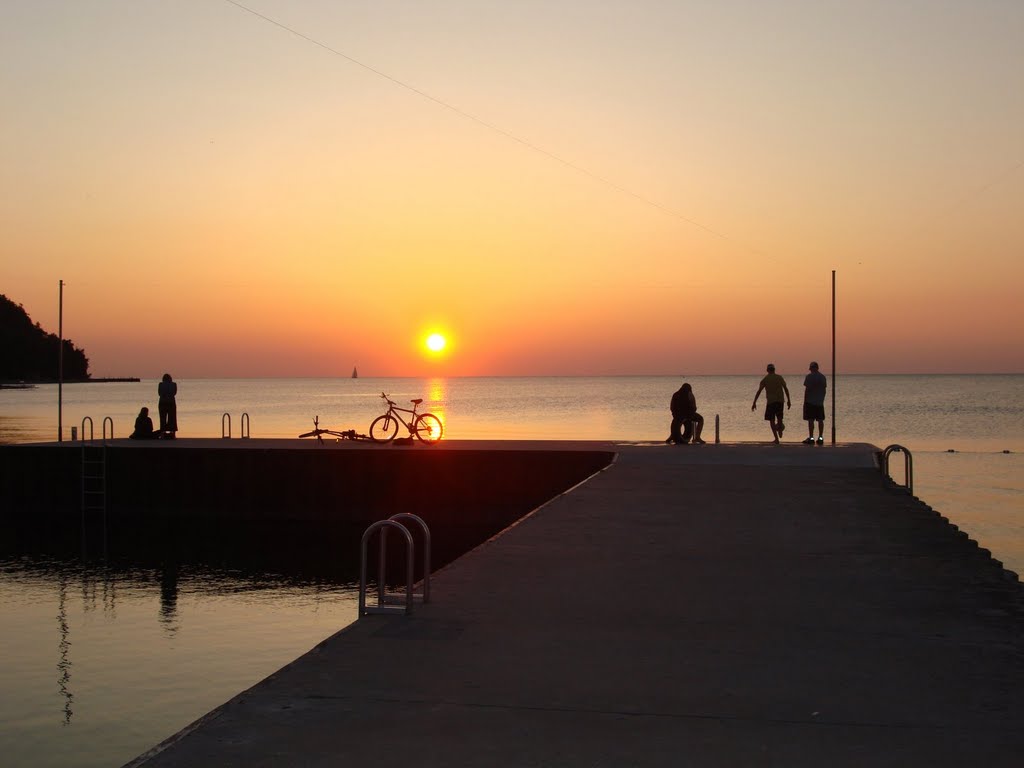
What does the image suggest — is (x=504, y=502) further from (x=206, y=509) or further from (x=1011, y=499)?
(x=1011, y=499)

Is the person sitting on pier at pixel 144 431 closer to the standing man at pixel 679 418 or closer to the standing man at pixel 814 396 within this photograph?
the standing man at pixel 679 418

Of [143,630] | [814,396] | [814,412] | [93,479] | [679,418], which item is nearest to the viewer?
[143,630]

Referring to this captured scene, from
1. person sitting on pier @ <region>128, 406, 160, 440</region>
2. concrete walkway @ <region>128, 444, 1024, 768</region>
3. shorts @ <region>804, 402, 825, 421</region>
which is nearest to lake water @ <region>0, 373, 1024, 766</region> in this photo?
shorts @ <region>804, 402, 825, 421</region>

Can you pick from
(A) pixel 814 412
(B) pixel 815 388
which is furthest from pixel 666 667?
(A) pixel 814 412

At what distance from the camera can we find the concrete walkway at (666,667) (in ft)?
19.0

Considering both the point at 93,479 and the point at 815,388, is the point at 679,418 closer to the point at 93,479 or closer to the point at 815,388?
the point at 815,388

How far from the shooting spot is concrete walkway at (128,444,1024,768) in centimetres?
578

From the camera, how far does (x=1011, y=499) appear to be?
1447 inches

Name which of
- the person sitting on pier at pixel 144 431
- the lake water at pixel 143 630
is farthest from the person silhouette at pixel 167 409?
the lake water at pixel 143 630

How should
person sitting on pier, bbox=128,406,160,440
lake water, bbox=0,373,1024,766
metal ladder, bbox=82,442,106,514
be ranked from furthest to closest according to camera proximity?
person sitting on pier, bbox=128,406,160,440 < metal ladder, bbox=82,442,106,514 < lake water, bbox=0,373,1024,766

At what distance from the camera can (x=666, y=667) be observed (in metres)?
7.38

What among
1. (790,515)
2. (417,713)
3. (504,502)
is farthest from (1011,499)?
(417,713)

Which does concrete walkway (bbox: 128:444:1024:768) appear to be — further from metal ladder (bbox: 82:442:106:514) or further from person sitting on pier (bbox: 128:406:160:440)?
person sitting on pier (bbox: 128:406:160:440)

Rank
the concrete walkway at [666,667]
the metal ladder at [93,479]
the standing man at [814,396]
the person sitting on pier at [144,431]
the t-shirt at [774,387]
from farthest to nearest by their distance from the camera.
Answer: the person sitting on pier at [144,431] → the metal ladder at [93,479] → the t-shirt at [774,387] → the standing man at [814,396] → the concrete walkway at [666,667]
